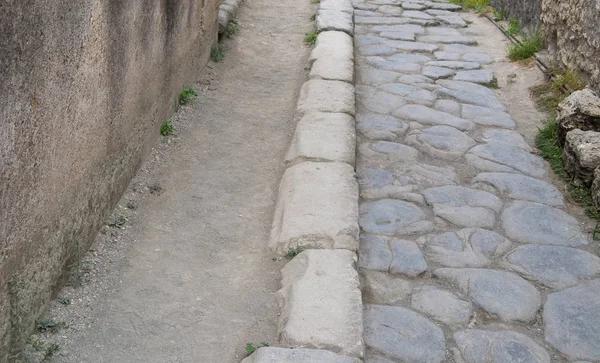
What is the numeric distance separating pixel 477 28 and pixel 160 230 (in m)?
5.39

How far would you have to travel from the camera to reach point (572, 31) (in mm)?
6047

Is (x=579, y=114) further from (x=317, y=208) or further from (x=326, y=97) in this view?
(x=317, y=208)

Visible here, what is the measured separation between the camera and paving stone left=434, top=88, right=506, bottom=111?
5873 millimetres

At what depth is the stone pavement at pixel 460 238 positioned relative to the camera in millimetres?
3137

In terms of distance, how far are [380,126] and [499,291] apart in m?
2.08

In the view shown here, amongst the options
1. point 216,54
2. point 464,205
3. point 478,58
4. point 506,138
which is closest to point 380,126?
point 506,138

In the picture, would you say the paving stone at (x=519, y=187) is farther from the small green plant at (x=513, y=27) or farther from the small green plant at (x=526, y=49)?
the small green plant at (x=513, y=27)

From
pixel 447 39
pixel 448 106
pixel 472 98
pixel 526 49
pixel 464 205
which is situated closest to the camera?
pixel 464 205

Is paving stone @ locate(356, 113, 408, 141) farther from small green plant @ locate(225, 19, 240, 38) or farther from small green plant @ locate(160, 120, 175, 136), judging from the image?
small green plant @ locate(225, 19, 240, 38)

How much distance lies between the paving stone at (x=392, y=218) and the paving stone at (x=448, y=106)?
5.33ft

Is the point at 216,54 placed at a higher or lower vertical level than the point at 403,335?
lower

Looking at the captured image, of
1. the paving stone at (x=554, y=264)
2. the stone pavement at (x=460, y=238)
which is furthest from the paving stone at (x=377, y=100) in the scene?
the paving stone at (x=554, y=264)

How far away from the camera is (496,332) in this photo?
3166mm

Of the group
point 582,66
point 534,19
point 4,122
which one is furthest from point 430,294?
point 534,19
